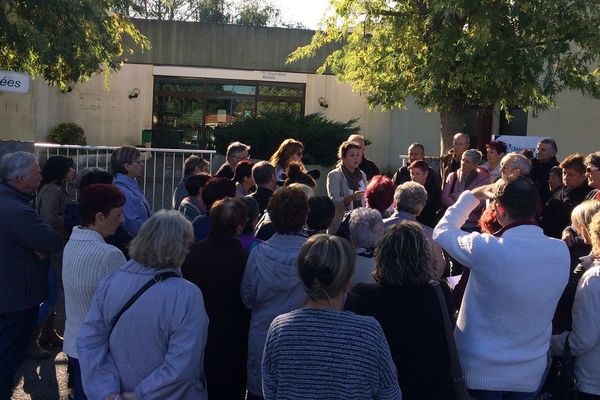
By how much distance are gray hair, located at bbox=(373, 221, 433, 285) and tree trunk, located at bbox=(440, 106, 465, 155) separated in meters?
10.2

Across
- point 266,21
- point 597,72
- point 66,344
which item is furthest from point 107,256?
point 266,21

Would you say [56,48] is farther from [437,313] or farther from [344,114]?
[344,114]

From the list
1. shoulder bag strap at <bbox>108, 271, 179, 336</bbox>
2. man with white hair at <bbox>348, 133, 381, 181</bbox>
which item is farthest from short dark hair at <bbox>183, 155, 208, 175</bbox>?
shoulder bag strap at <bbox>108, 271, 179, 336</bbox>

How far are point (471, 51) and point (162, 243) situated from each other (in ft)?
30.0

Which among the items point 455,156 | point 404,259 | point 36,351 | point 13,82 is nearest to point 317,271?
point 404,259

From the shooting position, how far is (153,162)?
1137 cm

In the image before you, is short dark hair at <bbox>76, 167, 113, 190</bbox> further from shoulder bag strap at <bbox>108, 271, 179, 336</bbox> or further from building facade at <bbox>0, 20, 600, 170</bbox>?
building facade at <bbox>0, 20, 600, 170</bbox>

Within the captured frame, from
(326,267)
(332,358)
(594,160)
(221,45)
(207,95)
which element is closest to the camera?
(332,358)

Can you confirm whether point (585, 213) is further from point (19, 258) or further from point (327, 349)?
point (19, 258)

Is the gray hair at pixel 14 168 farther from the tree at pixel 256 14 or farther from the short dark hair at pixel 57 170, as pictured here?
the tree at pixel 256 14

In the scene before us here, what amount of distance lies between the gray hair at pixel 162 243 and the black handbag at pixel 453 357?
122 cm

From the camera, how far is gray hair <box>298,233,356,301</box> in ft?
9.91

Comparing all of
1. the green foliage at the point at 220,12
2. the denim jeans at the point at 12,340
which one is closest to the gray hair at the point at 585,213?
the denim jeans at the point at 12,340

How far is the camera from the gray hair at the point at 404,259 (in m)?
3.38
